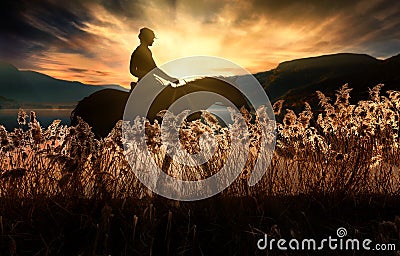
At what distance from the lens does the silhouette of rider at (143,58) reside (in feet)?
27.2

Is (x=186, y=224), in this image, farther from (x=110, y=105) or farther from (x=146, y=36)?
(x=146, y=36)

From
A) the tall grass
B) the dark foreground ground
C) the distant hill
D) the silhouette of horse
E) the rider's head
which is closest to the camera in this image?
the dark foreground ground

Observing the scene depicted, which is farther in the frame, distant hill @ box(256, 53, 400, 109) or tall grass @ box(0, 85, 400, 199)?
distant hill @ box(256, 53, 400, 109)

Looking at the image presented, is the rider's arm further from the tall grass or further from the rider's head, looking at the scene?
the tall grass

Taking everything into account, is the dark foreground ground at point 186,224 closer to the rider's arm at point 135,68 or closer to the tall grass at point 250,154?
the tall grass at point 250,154

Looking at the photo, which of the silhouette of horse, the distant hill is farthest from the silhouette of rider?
the distant hill

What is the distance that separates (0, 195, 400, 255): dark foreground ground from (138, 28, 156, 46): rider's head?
593 centimetres

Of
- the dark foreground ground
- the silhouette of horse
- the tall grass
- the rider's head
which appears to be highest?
the rider's head

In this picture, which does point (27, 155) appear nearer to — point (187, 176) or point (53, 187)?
point (53, 187)

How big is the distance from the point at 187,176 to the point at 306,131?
143 cm

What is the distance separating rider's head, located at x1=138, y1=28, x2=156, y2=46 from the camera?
27.6ft

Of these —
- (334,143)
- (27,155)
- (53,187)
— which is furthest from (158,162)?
(334,143)

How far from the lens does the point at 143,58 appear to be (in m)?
8.33

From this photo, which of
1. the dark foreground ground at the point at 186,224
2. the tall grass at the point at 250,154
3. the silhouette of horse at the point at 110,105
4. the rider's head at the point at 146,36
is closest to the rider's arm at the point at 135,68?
the rider's head at the point at 146,36
